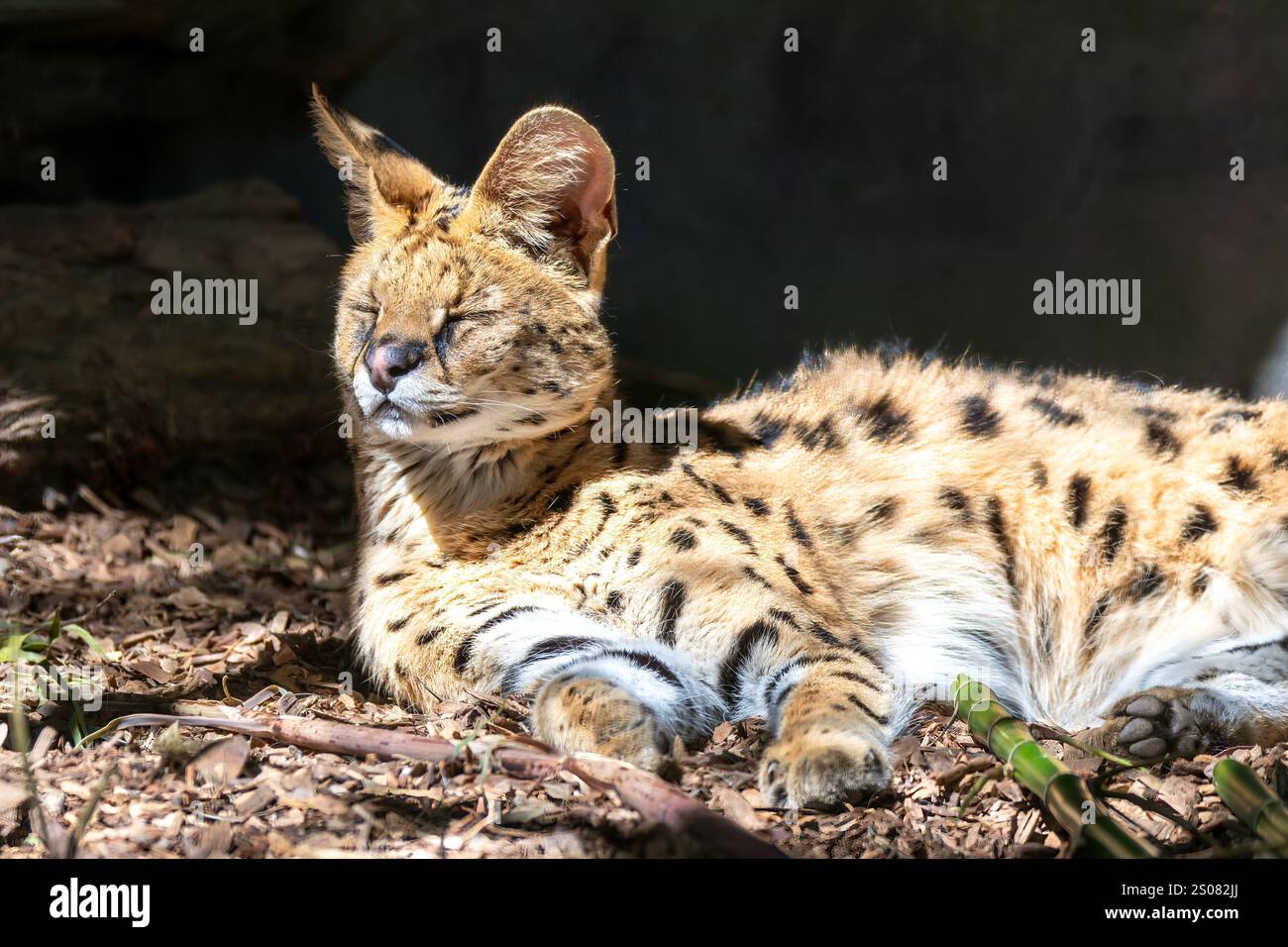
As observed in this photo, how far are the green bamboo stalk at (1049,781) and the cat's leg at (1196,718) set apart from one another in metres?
0.28

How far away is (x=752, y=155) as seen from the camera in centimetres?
785

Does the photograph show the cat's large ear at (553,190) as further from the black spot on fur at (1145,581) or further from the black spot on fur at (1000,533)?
the black spot on fur at (1145,581)

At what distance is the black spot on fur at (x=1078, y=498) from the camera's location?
4.49 meters

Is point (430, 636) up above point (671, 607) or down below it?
below

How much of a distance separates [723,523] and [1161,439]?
168 cm

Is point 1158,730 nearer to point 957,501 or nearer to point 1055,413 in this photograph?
point 957,501

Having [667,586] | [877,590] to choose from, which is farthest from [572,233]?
[877,590]

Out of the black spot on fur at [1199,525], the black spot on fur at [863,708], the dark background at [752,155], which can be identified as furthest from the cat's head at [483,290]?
the dark background at [752,155]

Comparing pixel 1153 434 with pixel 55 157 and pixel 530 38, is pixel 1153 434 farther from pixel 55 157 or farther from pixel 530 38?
pixel 55 157

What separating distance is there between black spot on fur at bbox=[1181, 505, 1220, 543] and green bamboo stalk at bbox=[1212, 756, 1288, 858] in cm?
122

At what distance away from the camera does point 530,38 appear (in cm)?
812

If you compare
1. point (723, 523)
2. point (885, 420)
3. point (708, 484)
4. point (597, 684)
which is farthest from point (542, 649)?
point (885, 420)

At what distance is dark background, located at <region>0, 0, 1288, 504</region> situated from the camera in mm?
6684
